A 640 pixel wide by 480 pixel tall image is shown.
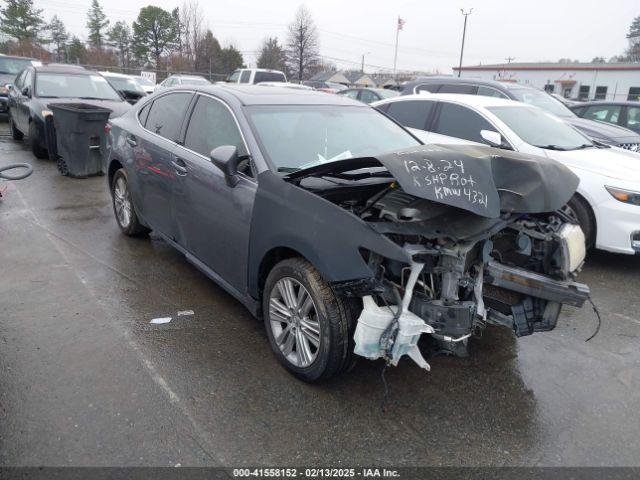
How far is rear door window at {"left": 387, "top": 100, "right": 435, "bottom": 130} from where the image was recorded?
686 cm

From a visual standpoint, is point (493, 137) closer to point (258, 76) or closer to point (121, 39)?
point (258, 76)

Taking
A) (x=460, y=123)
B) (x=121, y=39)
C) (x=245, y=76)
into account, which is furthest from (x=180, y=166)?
(x=121, y=39)

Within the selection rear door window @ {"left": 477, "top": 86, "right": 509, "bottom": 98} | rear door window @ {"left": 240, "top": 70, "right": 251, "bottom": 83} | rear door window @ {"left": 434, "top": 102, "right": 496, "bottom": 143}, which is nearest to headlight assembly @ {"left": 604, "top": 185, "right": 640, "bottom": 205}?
rear door window @ {"left": 434, "top": 102, "right": 496, "bottom": 143}

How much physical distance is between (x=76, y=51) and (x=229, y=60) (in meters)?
17.6

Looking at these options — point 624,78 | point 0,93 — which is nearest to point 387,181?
point 0,93

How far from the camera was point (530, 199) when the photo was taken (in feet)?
8.79

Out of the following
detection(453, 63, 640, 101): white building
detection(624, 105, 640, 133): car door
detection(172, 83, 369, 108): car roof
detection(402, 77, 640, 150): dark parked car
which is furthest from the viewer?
detection(453, 63, 640, 101): white building

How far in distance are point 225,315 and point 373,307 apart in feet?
5.54

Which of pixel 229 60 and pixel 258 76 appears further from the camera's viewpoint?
pixel 229 60

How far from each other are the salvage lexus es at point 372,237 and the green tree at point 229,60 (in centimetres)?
5283

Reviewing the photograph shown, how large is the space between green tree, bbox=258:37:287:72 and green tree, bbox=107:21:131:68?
54.0 feet

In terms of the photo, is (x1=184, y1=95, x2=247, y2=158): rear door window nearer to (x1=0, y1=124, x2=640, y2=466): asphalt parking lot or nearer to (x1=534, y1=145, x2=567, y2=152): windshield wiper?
(x1=0, y1=124, x2=640, y2=466): asphalt parking lot

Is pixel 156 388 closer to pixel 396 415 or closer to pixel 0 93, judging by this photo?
pixel 396 415

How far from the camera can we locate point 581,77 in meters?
50.9
